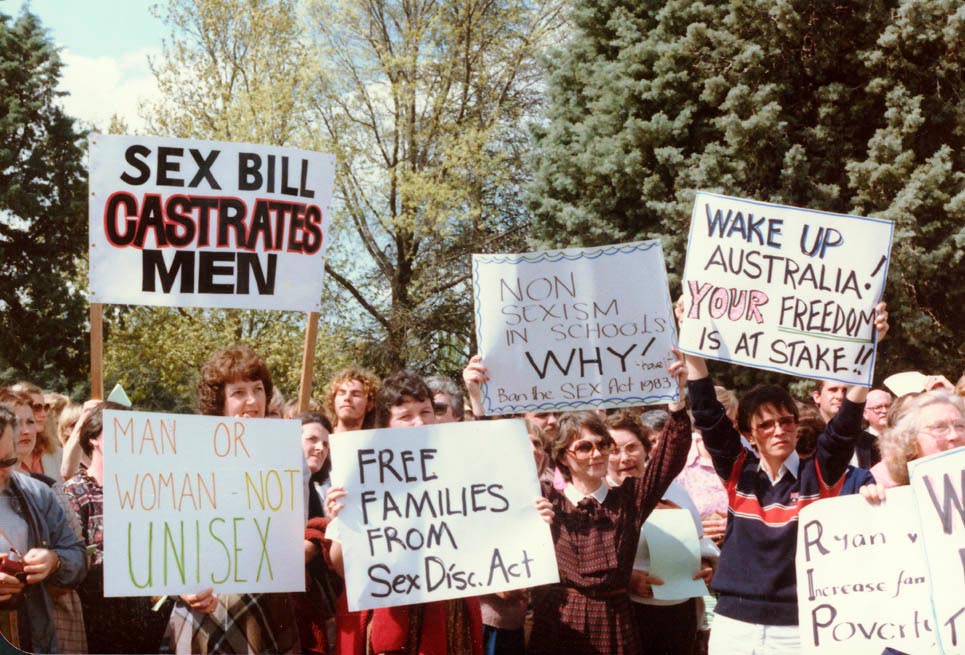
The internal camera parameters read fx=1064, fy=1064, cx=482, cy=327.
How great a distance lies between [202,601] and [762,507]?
2233mm

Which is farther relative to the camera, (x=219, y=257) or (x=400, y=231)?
(x=400, y=231)

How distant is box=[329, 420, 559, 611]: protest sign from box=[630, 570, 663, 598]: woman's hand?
869mm

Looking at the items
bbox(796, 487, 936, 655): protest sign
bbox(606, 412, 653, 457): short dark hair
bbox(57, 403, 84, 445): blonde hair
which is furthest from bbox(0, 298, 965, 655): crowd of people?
bbox(57, 403, 84, 445): blonde hair

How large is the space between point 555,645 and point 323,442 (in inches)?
64.3

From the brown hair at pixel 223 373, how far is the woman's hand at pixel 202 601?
2.40ft

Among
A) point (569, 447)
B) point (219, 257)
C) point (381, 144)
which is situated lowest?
point (569, 447)

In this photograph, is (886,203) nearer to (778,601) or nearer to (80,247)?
(778,601)

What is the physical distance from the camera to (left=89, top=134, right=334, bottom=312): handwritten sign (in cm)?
466

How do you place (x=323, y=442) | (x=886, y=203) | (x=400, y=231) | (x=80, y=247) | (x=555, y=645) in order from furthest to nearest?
(x=80, y=247) < (x=400, y=231) < (x=886, y=203) < (x=323, y=442) < (x=555, y=645)

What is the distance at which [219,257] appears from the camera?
475 cm

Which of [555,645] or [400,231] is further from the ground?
[400,231]

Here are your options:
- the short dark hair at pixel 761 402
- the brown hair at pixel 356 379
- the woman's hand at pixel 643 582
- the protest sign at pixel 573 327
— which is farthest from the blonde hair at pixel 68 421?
the short dark hair at pixel 761 402

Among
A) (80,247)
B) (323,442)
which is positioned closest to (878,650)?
(323,442)

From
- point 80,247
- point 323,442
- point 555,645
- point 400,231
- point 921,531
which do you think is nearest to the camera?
point 921,531
